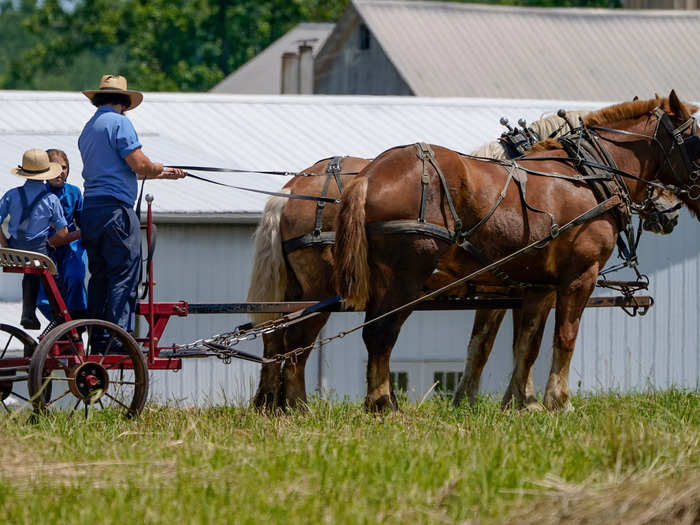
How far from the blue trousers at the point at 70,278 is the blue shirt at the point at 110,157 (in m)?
0.51

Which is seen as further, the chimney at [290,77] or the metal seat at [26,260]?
the chimney at [290,77]

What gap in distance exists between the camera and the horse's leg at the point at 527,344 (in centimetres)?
837

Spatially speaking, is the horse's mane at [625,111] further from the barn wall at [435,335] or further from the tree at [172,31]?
the tree at [172,31]

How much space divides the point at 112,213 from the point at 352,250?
1.49 metres

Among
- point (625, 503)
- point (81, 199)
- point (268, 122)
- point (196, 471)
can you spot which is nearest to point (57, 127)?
point (268, 122)

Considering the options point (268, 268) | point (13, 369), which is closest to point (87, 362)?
point (13, 369)

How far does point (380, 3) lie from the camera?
1161 inches

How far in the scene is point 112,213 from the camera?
704 centimetres

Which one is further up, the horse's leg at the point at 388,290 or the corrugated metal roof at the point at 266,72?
the corrugated metal roof at the point at 266,72

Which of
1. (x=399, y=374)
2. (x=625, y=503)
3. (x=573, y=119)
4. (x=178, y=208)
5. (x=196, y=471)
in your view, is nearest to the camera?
(x=625, y=503)

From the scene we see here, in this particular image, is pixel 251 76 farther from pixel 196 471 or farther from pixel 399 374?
pixel 196 471

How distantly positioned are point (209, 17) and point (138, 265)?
121ft

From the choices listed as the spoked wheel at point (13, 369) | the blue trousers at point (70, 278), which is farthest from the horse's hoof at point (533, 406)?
the spoked wheel at point (13, 369)

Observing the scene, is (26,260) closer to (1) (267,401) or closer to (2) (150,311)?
(2) (150,311)
